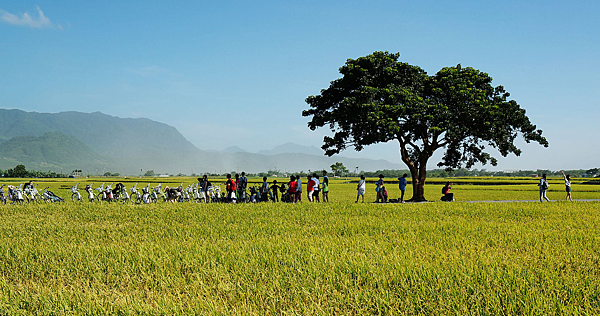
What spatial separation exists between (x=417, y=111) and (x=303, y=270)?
21071 mm

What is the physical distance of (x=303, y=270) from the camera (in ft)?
20.0

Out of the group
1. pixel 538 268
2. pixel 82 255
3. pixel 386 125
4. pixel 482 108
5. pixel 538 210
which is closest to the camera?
pixel 538 268

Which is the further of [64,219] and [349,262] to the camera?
[64,219]

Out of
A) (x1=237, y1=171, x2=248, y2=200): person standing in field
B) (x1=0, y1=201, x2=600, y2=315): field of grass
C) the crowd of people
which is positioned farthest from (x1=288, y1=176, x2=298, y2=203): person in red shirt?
(x1=0, y1=201, x2=600, y2=315): field of grass

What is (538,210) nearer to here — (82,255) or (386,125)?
(386,125)

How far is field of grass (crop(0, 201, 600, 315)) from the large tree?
14.4 metres

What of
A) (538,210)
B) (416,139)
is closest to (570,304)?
(538,210)

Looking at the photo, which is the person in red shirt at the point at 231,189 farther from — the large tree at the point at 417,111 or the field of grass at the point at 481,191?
the large tree at the point at 417,111

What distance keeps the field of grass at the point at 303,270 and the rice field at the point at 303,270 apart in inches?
1.0

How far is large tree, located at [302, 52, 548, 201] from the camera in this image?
81.8 ft

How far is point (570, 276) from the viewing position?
557 cm

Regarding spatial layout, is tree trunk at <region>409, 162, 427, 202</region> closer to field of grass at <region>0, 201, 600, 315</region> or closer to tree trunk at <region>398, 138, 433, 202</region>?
tree trunk at <region>398, 138, 433, 202</region>

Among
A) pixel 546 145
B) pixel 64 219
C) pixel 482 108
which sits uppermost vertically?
pixel 482 108

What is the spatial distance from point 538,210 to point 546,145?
15.7 m
